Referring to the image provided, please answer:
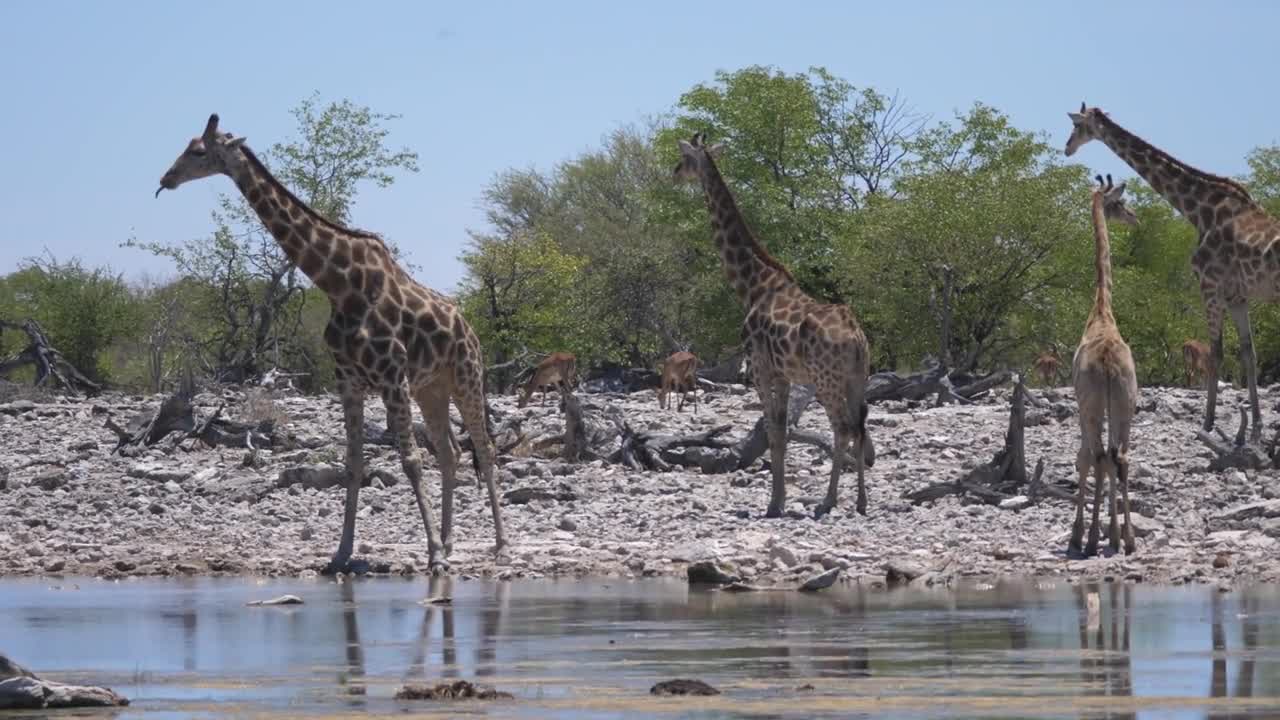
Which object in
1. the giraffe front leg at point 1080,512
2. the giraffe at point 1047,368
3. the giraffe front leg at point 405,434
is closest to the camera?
the giraffe front leg at point 1080,512

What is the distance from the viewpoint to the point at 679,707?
7.34 meters

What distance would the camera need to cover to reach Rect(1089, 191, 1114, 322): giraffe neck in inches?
588

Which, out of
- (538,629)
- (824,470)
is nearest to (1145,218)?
(824,470)

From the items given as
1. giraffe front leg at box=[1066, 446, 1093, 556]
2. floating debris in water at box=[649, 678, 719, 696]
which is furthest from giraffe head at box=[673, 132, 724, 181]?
floating debris in water at box=[649, 678, 719, 696]

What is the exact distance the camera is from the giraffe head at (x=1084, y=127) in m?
22.4

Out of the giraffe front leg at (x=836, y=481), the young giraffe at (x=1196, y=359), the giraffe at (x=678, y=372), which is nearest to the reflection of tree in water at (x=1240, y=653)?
the giraffe front leg at (x=836, y=481)

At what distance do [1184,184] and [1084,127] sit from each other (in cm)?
152

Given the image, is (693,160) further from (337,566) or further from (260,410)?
(260,410)

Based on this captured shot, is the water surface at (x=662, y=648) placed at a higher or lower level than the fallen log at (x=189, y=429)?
lower

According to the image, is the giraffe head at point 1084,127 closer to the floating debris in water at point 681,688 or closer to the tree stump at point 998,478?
the tree stump at point 998,478

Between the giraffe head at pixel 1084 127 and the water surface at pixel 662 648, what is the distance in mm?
10302

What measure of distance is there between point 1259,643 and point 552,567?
668 cm

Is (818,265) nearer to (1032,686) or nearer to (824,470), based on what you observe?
(824,470)

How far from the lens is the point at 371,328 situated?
51.2 ft
